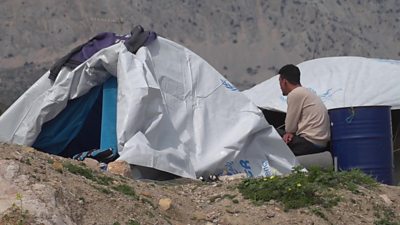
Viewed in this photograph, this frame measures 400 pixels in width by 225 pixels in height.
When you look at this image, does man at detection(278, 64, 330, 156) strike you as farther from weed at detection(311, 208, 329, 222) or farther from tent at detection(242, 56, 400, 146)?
weed at detection(311, 208, 329, 222)

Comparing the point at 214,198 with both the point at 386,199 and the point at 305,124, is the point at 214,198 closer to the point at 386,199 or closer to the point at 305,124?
the point at 386,199

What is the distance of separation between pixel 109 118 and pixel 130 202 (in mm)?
2148

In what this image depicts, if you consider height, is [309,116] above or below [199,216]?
below

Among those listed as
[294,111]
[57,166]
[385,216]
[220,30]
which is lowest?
[220,30]

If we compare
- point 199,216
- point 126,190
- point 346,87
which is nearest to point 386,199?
point 199,216

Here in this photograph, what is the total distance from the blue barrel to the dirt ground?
1.58 m

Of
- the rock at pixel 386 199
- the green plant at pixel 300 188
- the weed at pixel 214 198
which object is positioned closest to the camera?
the green plant at pixel 300 188

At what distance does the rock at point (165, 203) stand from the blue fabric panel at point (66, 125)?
7.54 ft

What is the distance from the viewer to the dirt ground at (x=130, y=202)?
4027mm

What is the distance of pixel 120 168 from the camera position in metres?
5.53

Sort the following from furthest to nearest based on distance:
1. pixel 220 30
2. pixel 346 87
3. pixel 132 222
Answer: pixel 220 30
pixel 346 87
pixel 132 222

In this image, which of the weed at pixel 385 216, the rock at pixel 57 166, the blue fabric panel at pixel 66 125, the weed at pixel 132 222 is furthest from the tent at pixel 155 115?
the weed at pixel 132 222

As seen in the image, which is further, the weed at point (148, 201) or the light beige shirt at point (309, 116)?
the light beige shirt at point (309, 116)

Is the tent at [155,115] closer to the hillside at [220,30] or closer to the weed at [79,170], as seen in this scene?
the weed at [79,170]
